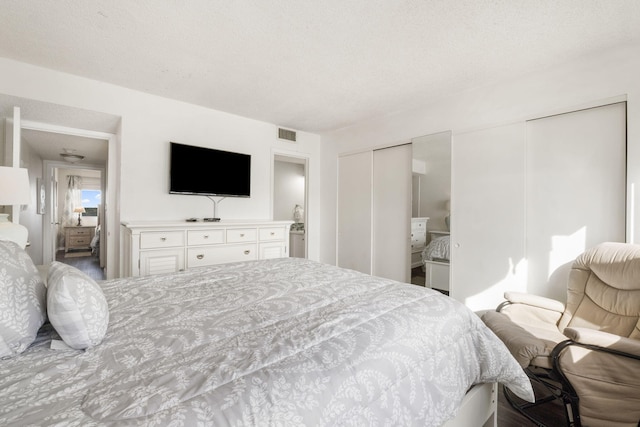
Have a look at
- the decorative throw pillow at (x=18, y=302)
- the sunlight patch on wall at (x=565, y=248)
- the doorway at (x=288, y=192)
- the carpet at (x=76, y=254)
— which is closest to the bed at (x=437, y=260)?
the sunlight patch on wall at (x=565, y=248)

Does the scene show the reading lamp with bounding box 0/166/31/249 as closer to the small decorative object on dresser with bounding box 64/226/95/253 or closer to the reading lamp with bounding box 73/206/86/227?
the small decorative object on dresser with bounding box 64/226/95/253

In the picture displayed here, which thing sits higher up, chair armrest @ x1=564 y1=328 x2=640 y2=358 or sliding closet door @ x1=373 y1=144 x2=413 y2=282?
sliding closet door @ x1=373 y1=144 x2=413 y2=282

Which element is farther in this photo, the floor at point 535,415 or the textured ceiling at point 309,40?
the textured ceiling at point 309,40

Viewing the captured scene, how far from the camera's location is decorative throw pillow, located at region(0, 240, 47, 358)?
0.79m

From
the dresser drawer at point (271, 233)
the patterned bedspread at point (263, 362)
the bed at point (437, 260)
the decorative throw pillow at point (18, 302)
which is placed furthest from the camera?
the dresser drawer at point (271, 233)

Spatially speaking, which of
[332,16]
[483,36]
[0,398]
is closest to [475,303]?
[483,36]

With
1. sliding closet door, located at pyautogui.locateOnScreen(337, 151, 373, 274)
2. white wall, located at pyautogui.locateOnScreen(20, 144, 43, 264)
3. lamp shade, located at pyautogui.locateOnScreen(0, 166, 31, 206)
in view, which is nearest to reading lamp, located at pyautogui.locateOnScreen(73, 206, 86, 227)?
white wall, located at pyautogui.locateOnScreen(20, 144, 43, 264)

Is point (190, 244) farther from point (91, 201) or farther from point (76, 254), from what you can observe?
point (91, 201)

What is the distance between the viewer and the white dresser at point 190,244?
2688 millimetres

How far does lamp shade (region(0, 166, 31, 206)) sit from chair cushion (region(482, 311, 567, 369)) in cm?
355

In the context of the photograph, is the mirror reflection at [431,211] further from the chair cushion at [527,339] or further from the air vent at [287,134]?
the air vent at [287,134]

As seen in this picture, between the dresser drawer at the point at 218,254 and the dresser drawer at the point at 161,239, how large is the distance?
166 millimetres

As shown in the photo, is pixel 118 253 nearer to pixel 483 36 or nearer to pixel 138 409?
pixel 138 409

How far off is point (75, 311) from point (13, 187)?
2024 mm
